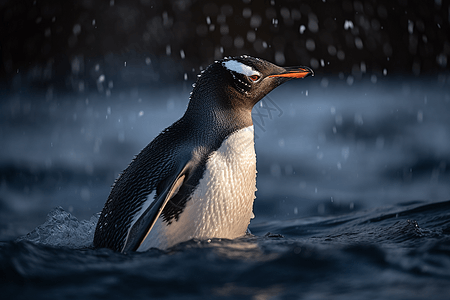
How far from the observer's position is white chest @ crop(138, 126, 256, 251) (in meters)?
2.05

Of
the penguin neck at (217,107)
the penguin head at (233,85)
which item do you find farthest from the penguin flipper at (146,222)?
the penguin head at (233,85)

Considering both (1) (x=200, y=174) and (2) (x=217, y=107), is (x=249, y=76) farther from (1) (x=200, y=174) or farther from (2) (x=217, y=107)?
(1) (x=200, y=174)

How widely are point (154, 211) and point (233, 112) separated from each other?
0.80m

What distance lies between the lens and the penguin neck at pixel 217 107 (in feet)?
7.38

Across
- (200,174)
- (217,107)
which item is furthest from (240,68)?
(200,174)

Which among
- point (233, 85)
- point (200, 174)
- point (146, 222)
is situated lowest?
point (146, 222)

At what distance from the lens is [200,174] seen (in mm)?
2059

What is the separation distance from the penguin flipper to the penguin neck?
442mm

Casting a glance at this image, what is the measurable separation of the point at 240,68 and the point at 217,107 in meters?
0.27

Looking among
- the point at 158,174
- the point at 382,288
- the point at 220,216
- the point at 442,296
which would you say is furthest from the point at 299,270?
the point at 158,174

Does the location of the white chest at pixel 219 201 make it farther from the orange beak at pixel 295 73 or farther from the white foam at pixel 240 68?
the orange beak at pixel 295 73

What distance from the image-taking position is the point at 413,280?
141 cm

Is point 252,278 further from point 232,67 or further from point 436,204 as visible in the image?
point 436,204

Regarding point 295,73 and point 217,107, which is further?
point 295,73
